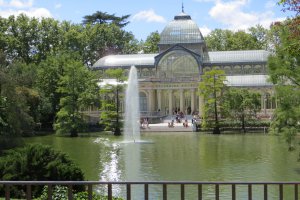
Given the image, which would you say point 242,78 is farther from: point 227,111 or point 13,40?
point 13,40

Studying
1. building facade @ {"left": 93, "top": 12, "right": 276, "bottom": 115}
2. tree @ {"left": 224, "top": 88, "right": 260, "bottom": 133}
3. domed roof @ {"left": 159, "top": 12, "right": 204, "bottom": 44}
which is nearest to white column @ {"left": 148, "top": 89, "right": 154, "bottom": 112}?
building facade @ {"left": 93, "top": 12, "right": 276, "bottom": 115}

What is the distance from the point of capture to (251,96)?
4994 cm

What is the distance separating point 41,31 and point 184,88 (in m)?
22.9

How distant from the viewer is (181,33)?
70625mm

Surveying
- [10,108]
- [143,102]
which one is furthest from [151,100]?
[10,108]

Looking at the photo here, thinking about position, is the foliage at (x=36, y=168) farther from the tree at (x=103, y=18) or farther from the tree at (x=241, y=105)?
the tree at (x=103, y=18)

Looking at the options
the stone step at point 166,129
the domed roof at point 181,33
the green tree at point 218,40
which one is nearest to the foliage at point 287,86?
the stone step at point 166,129

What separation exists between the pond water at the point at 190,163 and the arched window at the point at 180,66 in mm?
30748

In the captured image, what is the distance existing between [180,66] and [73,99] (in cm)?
2229

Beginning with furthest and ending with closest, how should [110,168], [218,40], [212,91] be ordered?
[218,40], [212,91], [110,168]

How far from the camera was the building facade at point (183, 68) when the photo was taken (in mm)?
63500

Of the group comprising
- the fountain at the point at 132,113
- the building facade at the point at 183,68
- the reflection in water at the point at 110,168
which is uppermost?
the building facade at the point at 183,68

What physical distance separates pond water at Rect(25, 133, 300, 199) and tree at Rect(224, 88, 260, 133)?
12382 millimetres

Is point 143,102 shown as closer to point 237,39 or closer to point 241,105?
point 241,105
